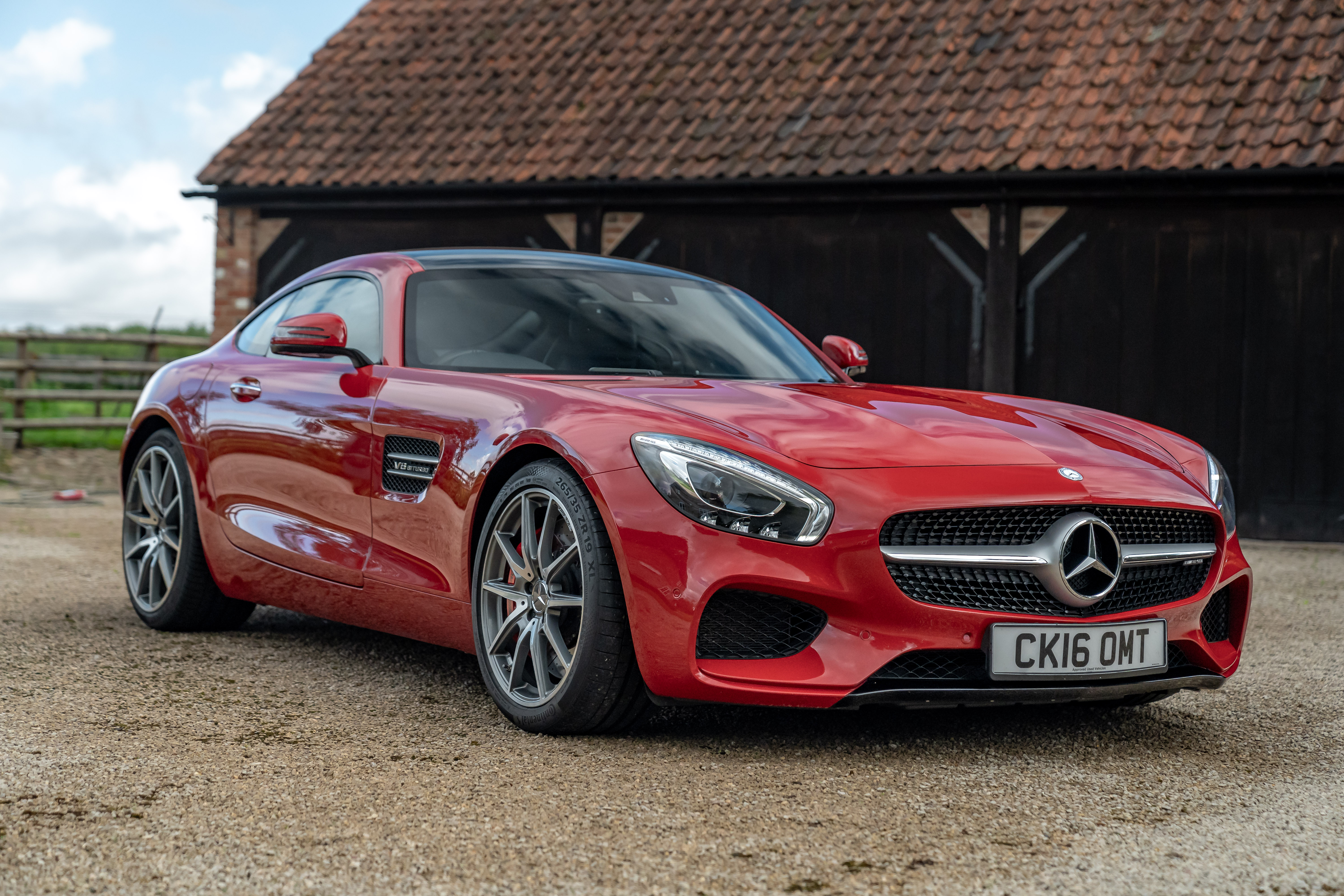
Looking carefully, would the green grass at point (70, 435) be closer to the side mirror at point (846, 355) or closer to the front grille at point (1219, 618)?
the side mirror at point (846, 355)

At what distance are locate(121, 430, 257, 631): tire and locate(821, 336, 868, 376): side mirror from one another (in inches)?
94.2

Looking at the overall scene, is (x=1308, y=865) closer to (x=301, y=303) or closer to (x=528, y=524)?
(x=528, y=524)

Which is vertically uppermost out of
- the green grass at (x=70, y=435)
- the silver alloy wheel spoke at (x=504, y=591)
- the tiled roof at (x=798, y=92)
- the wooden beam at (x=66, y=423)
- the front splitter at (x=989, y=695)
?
the tiled roof at (x=798, y=92)

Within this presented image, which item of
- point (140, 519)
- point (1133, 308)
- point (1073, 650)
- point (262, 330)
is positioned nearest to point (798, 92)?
point (1133, 308)

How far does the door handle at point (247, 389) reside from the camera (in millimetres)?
5078

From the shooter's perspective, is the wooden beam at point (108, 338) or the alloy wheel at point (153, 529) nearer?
the alloy wheel at point (153, 529)

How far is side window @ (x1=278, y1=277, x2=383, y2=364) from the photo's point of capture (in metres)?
4.75

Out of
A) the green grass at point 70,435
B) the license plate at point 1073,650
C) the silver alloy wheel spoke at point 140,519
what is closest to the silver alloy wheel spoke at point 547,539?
the license plate at point 1073,650

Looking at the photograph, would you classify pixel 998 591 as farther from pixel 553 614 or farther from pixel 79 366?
pixel 79 366

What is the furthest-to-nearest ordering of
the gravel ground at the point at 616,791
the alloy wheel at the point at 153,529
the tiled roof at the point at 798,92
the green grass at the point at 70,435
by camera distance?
1. the green grass at the point at 70,435
2. the tiled roof at the point at 798,92
3. the alloy wheel at the point at 153,529
4. the gravel ground at the point at 616,791

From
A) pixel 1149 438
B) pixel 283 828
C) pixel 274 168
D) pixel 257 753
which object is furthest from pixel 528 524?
pixel 274 168

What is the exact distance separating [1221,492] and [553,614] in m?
1.93

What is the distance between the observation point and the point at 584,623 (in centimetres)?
354

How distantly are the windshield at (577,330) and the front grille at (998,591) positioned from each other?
1310mm
